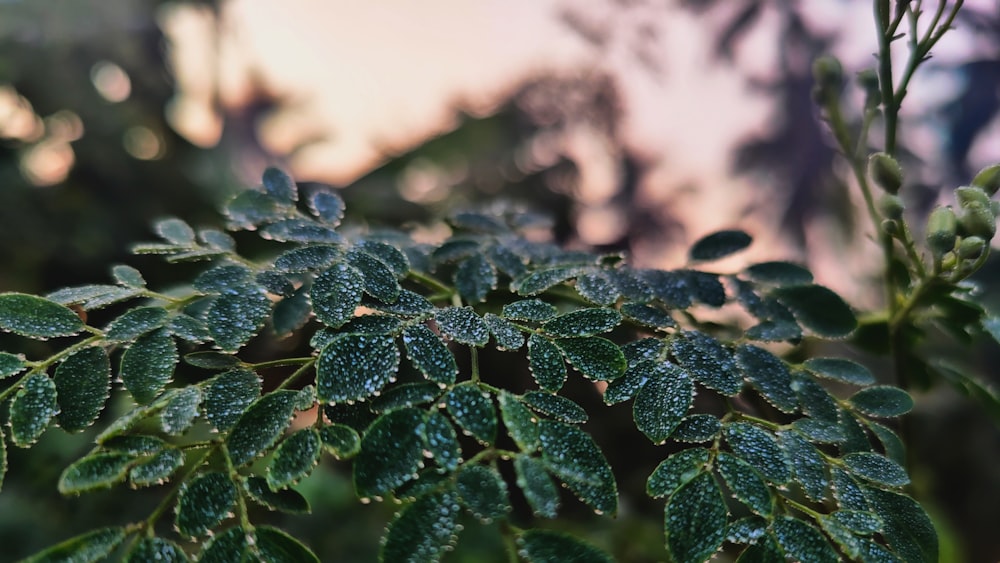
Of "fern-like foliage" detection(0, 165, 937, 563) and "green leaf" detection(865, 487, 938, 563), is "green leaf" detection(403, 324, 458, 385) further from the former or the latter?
"green leaf" detection(865, 487, 938, 563)

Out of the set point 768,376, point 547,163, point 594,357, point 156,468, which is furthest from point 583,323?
point 547,163

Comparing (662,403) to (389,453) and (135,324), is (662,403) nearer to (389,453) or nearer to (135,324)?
(389,453)

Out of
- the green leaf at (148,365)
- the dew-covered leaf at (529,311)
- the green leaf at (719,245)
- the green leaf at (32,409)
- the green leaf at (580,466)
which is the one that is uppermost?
the green leaf at (719,245)

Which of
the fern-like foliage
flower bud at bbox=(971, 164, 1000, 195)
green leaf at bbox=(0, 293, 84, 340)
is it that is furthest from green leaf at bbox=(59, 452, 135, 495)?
flower bud at bbox=(971, 164, 1000, 195)

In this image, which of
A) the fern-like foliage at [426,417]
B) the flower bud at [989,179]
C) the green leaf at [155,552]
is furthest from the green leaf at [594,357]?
the flower bud at [989,179]

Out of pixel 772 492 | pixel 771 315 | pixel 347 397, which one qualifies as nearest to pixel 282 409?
pixel 347 397

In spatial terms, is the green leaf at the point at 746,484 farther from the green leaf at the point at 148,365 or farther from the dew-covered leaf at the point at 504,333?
the green leaf at the point at 148,365
